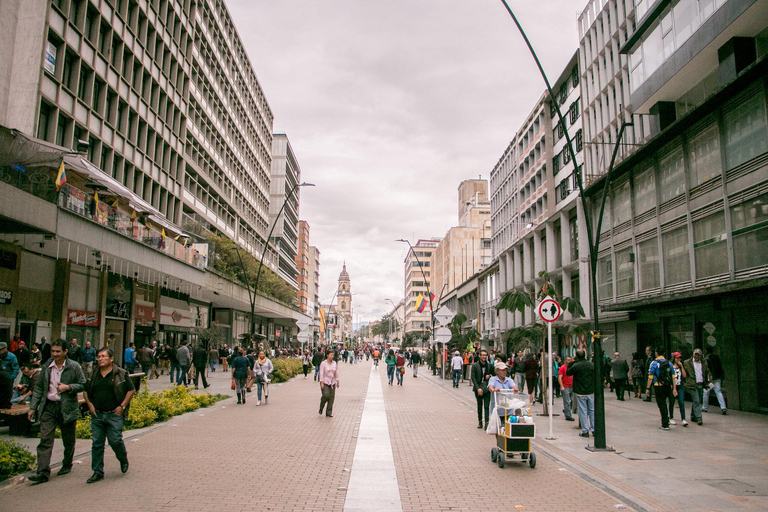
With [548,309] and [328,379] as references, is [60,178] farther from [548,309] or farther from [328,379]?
[548,309]

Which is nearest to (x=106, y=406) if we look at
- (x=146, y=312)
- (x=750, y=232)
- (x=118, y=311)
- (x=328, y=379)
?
(x=328, y=379)

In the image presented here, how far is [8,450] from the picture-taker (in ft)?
24.7

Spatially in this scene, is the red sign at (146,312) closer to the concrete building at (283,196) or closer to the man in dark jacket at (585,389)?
the man in dark jacket at (585,389)

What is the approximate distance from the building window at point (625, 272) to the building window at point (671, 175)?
3.70 m

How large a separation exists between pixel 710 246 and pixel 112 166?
87.7ft

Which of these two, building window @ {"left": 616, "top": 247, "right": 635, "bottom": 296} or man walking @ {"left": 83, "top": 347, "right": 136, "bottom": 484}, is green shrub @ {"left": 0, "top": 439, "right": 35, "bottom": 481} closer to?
man walking @ {"left": 83, "top": 347, "right": 136, "bottom": 484}

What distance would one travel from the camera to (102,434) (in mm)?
7574

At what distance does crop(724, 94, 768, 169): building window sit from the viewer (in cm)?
1614

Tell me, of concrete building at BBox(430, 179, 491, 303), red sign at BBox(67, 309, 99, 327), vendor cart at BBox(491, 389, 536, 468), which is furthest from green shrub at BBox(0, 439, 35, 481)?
concrete building at BBox(430, 179, 491, 303)

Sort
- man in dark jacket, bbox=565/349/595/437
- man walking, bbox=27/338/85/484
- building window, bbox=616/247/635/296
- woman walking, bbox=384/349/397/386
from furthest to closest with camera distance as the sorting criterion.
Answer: woman walking, bbox=384/349/397/386, building window, bbox=616/247/635/296, man in dark jacket, bbox=565/349/595/437, man walking, bbox=27/338/85/484

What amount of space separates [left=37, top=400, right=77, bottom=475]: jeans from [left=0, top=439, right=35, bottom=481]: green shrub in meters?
0.36

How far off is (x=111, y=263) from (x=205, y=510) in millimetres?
20415

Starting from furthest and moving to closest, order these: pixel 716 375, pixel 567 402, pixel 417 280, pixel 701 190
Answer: pixel 417 280
pixel 701 190
pixel 716 375
pixel 567 402

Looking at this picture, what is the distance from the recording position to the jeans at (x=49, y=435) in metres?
7.40
